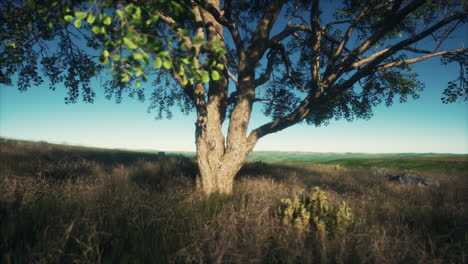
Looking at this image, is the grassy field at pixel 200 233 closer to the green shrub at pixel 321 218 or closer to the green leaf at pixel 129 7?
the green shrub at pixel 321 218

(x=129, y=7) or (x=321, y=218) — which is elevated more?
(x=129, y=7)

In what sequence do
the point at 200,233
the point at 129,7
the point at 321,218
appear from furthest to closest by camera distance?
the point at 321,218 → the point at 200,233 → the point at 129,7

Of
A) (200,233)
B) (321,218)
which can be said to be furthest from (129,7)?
(321,218)

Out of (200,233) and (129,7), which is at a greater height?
(129,7)

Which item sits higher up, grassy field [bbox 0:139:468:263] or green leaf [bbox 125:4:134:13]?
green leaf [bbox 125:4:134:13]

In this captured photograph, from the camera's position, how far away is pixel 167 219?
359 centimetres

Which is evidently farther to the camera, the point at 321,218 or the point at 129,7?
the point at 321,218

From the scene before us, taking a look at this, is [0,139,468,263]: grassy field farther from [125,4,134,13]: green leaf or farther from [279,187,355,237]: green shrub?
[125,4,134,13]: green leaf

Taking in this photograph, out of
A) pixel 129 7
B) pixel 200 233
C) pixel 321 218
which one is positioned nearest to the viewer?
pixel 129 7

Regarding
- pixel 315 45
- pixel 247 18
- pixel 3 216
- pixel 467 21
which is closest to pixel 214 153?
pixel 3 216

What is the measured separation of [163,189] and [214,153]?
1704mm

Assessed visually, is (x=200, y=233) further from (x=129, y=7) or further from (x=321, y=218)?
(x=129, y=7)

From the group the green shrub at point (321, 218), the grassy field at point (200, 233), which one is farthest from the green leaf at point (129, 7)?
the green shrub at point (321, 218)

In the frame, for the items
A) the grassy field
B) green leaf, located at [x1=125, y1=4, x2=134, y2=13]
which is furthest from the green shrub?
green leaf, located at [x1=125, y1=4, x2=134, y2=13]
